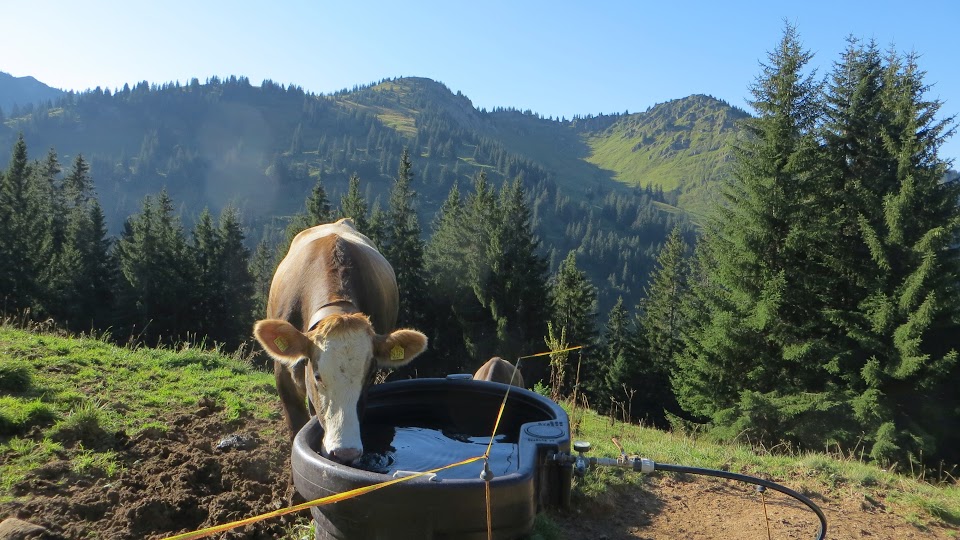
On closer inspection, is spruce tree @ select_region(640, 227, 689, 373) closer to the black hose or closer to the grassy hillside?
the grassy hillside

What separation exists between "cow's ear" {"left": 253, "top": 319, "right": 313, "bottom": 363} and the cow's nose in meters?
0.93

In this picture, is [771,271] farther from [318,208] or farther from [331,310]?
[318,208]

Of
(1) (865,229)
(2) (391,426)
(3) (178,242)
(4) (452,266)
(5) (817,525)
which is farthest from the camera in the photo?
(3) (178,242)

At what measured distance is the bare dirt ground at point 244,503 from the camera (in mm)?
3689

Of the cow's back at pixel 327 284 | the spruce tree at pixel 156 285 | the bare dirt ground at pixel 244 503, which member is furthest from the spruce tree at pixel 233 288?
the bare dirt ground at pixel 244 503

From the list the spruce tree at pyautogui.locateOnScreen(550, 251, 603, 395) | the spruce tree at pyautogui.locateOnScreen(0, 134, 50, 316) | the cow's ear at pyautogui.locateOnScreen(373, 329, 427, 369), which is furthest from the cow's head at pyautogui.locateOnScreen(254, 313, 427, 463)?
the spruce tree at pyautogui.locateOnScreen(0, 134, 50, 316)

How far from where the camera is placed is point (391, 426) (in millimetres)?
4152

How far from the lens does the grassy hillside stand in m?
3.79

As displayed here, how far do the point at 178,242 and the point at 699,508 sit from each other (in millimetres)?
49273

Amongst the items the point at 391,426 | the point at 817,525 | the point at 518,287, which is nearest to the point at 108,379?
the point at 391,426

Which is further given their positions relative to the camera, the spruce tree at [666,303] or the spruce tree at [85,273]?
the spruce tree at [666,303]

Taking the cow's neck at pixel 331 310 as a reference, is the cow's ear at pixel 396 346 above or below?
below

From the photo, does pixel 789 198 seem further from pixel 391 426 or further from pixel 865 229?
pixel 391 426

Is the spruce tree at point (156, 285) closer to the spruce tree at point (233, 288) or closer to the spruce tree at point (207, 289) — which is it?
the spruce tree at point (207, 289)
